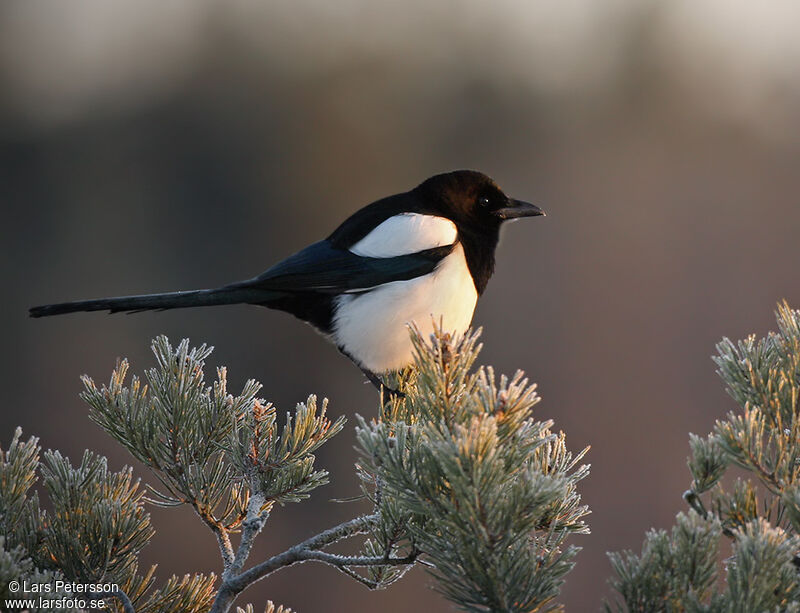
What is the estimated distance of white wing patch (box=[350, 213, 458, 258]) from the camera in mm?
2408

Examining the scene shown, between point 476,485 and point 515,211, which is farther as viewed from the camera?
point 515,211

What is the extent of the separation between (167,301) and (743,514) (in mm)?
1423

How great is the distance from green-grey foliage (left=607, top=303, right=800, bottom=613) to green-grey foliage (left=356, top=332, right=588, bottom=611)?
0.09m

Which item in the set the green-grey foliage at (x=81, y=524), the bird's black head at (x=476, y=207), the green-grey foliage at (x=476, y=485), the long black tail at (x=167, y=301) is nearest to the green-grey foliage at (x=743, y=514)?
the green-grey foliage at (x=476, y=485)

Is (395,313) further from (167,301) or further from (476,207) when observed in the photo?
(167,301)

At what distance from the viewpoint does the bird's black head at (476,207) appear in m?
2.57

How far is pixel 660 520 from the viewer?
666cm

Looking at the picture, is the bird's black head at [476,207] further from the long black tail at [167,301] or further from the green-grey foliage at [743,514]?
the green-grey foliage at [743,514]

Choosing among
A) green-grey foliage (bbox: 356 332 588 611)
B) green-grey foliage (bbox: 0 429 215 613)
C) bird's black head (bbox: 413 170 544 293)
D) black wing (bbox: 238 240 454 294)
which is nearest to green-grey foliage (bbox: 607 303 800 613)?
green-grey foliage (bbox: 356 332 588 611)

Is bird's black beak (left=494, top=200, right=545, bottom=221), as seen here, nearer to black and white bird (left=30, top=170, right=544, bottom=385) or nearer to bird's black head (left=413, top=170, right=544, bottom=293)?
bird's black head (left=413, top=170, right=544, bottom=293)

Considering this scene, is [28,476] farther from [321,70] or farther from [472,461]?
[321,70]

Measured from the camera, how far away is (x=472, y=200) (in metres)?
2.62

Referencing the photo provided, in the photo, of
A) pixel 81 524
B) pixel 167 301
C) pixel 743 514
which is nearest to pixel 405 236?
pixel 167 301

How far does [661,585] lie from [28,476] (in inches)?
29.0
